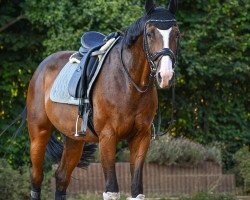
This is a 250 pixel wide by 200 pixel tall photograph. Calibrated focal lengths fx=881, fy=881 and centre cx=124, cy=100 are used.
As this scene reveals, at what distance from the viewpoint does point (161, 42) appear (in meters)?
7.20

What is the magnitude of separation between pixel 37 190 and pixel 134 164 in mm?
1866

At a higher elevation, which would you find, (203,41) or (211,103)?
(203,41)

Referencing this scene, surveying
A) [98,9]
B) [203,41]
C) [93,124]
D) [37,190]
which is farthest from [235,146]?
[93,124]

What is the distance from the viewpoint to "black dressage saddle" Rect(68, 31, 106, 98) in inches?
318

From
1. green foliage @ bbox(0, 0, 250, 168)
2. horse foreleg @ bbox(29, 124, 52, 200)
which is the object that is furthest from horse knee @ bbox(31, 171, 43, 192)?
green foliage @ bbox(0, 0, 250, 168)

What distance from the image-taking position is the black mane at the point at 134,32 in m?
7.48

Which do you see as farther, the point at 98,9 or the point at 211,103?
the point at 211,103

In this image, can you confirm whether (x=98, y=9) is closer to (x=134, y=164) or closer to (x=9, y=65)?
(x=9, y=65)

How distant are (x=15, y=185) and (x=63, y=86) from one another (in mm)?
4320

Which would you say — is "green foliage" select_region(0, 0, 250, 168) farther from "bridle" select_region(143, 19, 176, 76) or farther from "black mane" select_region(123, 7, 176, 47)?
"bridle" select_region(143, 19, 176, 76)

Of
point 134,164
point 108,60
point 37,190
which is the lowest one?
point 37,190

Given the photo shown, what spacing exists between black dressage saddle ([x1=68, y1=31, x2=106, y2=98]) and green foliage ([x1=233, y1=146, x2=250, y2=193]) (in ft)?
20.0

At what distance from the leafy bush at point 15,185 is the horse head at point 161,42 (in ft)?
19.0

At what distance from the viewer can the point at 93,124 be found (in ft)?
25.9
